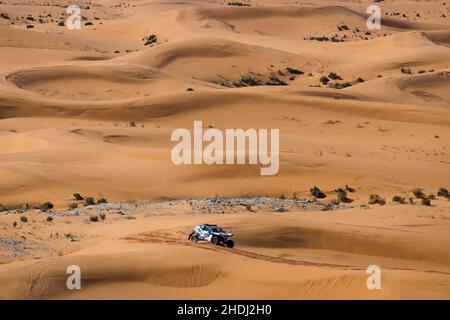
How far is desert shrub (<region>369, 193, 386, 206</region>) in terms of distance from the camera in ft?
88.2

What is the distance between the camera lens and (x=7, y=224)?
71.5 feet

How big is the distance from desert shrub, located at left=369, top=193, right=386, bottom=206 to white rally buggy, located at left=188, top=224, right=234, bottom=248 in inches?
331

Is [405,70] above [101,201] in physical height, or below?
above

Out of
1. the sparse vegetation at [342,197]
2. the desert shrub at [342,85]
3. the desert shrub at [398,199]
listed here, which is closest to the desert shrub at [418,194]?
the desert shrub at [398,199]

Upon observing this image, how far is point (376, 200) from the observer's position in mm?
27453

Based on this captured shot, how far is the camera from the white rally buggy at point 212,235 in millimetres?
19109

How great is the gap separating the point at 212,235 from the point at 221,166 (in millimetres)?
11402

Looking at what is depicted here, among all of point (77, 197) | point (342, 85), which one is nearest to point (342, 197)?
point (77, 197)

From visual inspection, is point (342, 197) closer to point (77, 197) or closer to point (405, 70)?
point (77, 197)

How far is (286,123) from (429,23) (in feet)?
146

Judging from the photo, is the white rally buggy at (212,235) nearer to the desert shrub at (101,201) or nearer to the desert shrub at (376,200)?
the desert shrub at (101,201)

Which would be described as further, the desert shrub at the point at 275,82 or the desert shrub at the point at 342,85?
the desert shrub at the point at 275,82

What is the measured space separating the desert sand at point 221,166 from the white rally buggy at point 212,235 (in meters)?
0.34

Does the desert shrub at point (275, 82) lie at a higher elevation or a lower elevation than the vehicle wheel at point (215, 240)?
higher
